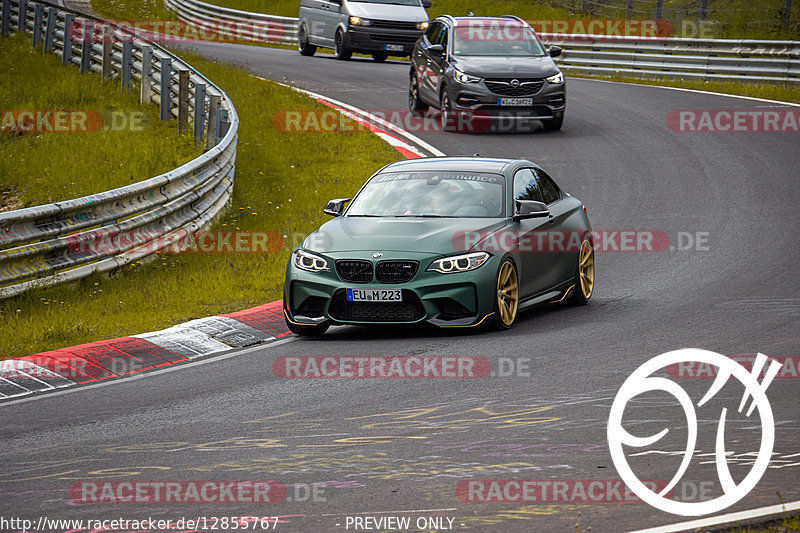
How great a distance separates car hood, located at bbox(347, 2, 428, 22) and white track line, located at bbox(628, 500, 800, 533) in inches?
1094

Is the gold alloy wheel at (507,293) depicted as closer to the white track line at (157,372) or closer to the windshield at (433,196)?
the windshield at (433,196)

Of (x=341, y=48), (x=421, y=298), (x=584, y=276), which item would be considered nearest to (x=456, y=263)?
(x=421, y=298)

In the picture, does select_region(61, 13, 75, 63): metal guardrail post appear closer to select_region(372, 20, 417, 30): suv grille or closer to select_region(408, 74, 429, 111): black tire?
select_region(408, 74, 429, 111): black tire

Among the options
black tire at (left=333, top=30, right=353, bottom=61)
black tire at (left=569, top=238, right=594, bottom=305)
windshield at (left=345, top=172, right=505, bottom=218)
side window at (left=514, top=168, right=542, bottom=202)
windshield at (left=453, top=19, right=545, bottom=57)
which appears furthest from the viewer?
black tire at (left=333, top=30, right=353, bottom=61)

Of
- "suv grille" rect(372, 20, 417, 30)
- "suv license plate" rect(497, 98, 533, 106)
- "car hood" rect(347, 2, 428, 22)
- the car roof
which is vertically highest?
"car hood" rect(347, 2, 428, 22)

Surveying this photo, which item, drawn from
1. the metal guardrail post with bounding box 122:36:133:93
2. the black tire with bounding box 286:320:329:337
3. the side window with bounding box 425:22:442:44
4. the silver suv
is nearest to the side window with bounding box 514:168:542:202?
the black tire with bounding box 286:320:329:337

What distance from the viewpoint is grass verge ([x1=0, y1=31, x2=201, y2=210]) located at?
1752 cm

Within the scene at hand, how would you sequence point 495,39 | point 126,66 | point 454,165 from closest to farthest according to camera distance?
1. point 454,165
2. point 126,66
3. point 495,39

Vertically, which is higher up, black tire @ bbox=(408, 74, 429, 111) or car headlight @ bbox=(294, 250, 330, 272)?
car headlight @ bbox=(294, 250, 330, 272)

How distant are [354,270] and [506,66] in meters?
12.1

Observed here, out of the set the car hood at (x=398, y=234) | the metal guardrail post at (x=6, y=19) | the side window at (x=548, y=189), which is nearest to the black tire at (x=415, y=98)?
the metal guardrail post at (x=6, y=19)

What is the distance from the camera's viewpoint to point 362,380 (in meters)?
8.41

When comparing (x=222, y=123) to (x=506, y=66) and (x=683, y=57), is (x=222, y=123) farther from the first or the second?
(x=683, y=57)

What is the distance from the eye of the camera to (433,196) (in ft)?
36.4
